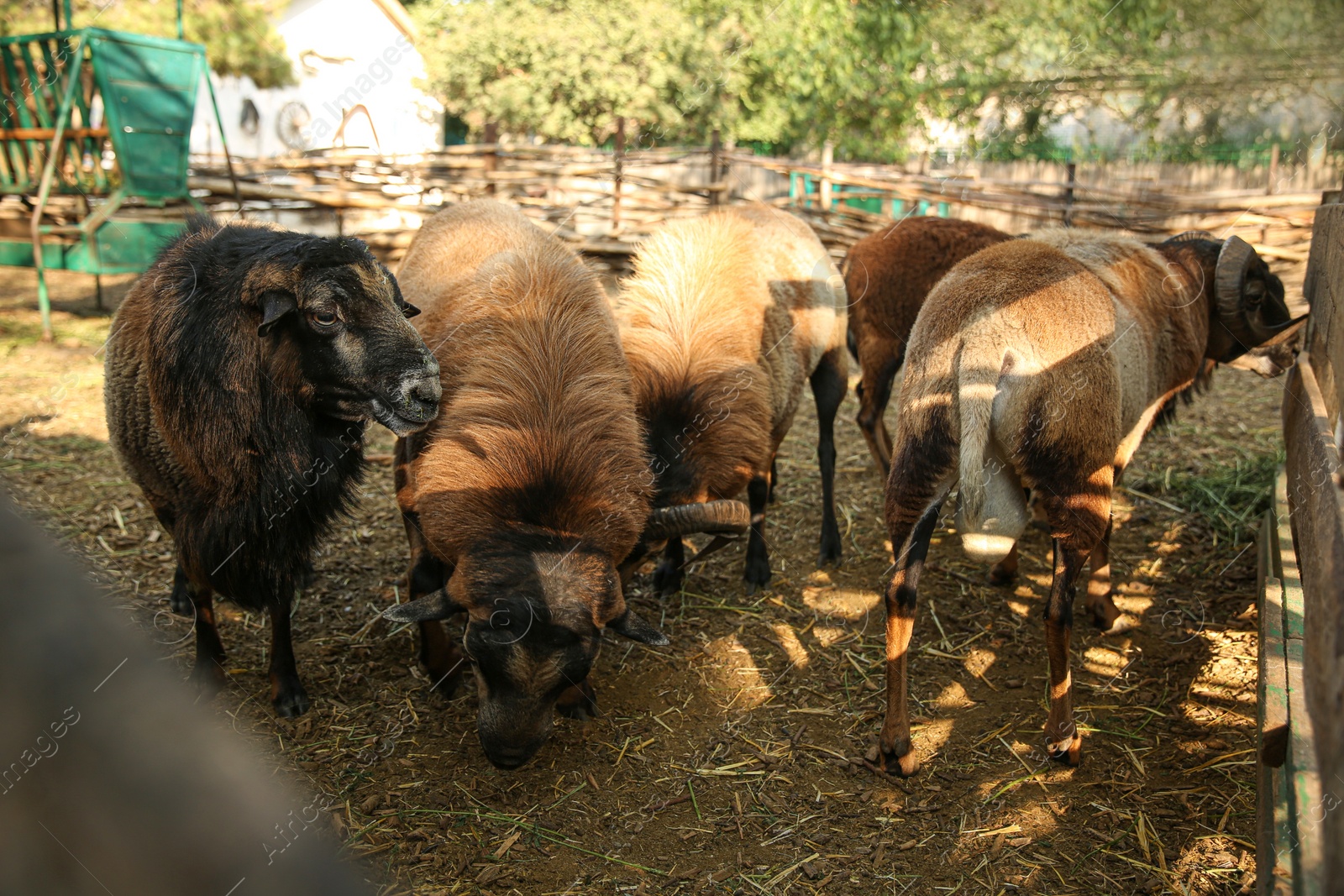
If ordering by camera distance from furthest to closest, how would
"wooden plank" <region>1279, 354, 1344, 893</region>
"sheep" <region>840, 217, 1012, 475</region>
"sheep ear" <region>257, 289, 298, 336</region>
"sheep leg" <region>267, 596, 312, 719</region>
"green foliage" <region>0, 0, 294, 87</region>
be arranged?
"green foliage" <region>0, 0, 294, 87</region>, "sheep" <region>840, 217, 1012, 475</region>, "sheep leg" <region>267, 596, 312, 719</region>, "sheep ear" <region>257, 289, 298, 336</region>, "wooden plank" <region>1279, 354, 1344, 893</region>

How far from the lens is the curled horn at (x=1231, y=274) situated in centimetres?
515

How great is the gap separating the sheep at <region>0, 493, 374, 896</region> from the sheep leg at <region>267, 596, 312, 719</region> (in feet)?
12.1

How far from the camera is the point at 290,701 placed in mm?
3955

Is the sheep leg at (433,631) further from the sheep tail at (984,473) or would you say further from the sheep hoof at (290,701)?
the sheep tail at (984,473)

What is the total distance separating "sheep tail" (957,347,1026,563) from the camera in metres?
3.41

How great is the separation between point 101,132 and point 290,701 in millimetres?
8131

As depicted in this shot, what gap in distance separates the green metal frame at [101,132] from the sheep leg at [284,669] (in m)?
6.04

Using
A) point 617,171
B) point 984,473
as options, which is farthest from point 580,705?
point 617,171

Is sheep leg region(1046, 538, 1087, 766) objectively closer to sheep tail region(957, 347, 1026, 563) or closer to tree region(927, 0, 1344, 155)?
sheep tail region(957, 347, 1026, 563)

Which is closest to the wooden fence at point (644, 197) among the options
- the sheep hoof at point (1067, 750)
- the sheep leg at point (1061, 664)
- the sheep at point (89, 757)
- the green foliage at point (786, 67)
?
the green foliage at point (786, 67)

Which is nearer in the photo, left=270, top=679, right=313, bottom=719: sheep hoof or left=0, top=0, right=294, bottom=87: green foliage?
left=270, top=679, right=313, bottom=719: sheep hoof

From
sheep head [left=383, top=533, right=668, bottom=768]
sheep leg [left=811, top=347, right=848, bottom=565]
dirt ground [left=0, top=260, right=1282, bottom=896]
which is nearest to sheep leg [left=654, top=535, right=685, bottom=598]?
dirt ground [left=0, top=260, right=1282, bottom=896]

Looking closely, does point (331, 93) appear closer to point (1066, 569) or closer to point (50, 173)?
point (50, 173)

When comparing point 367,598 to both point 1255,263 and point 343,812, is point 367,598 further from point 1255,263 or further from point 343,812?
point 1255,263
